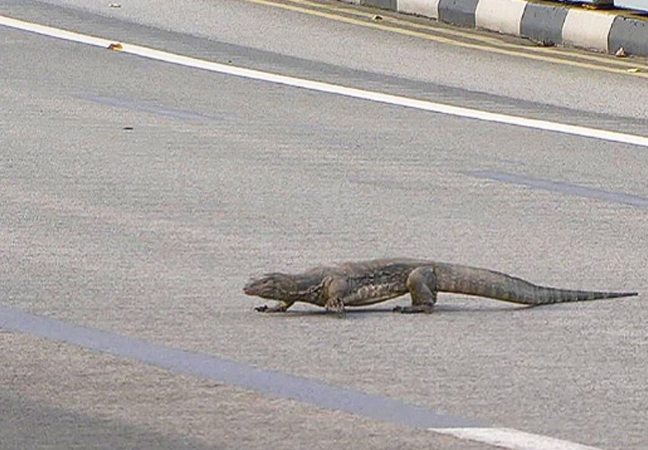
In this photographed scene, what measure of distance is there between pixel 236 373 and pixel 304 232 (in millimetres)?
2679

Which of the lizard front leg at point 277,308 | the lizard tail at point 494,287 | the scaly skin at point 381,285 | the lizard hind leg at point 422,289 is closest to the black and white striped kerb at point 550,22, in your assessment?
the lizard tail at point 494,287

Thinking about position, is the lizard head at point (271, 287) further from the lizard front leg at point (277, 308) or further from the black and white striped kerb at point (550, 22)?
the black and white striped kerb at point (550, 22)

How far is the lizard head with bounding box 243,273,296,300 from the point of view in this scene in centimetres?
752

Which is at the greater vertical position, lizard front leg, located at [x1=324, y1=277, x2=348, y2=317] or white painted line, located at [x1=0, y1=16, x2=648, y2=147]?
white painted line, located at [x1=0, y1=16, x2=648, y2=147]

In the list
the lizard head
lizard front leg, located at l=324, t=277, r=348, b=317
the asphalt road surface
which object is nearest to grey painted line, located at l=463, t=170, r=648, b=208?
the asphalt road surface

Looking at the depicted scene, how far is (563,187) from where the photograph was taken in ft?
35.8

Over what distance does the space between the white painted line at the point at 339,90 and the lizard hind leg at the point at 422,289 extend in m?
5.14

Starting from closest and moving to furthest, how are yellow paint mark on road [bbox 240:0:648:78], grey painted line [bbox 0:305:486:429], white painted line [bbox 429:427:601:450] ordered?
white painted line [bbox 429:427:601:450] < grey painted line [bbox 0:305:486:429] < yellow paint mark on road [bbox 240:0:648:78]

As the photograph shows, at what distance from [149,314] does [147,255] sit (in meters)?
1.14

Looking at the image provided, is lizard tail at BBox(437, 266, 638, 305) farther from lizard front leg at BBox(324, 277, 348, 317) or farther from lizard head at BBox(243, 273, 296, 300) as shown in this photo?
lizard head at BBox(243, 273, 296, 300)

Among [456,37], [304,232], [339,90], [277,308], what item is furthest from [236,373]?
[456,37]

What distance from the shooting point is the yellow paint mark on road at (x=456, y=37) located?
1600 centimetres

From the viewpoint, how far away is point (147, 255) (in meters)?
8.67

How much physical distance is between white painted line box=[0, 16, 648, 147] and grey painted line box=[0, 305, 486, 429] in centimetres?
596
